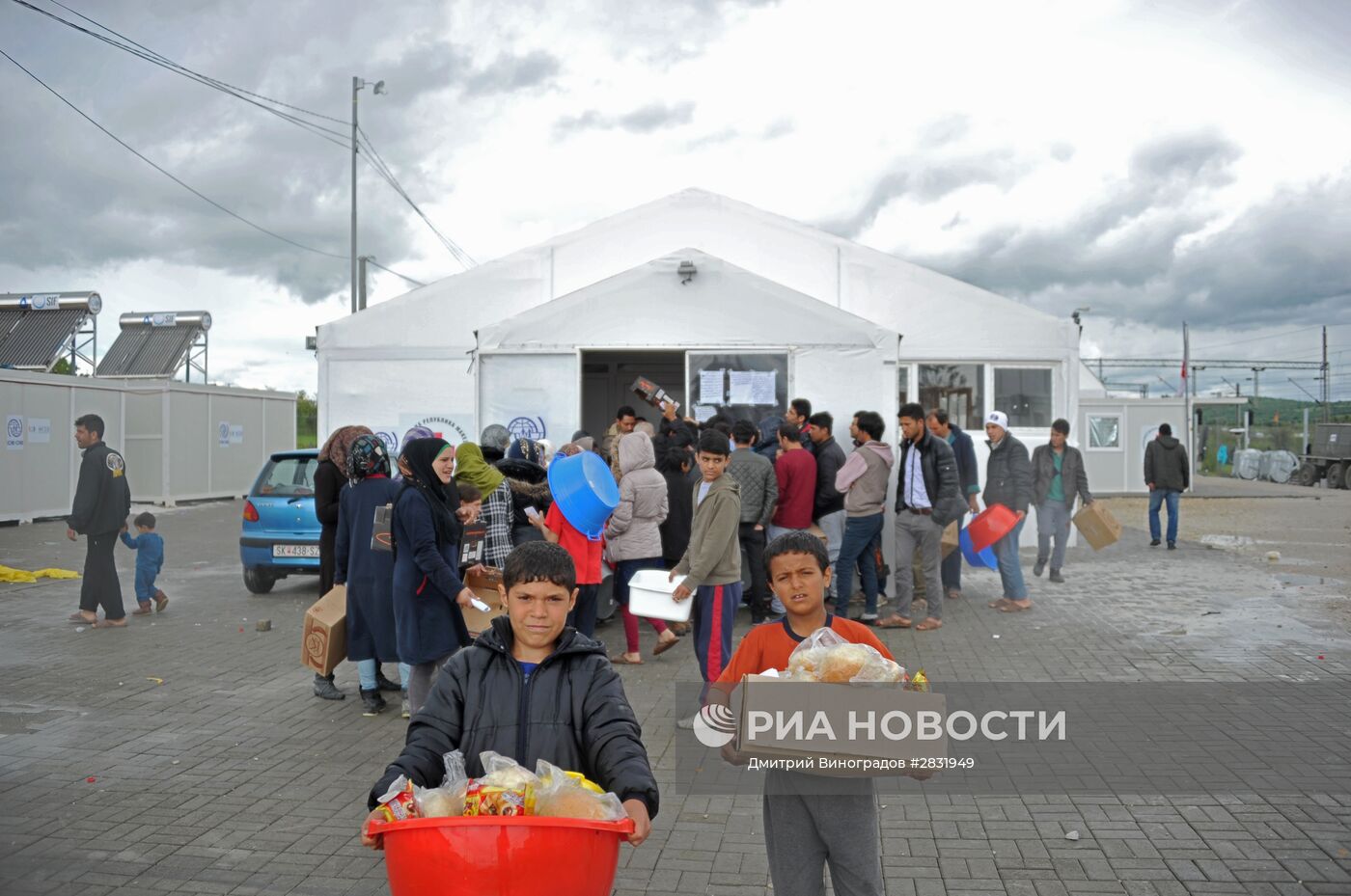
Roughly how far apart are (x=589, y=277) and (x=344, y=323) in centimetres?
378

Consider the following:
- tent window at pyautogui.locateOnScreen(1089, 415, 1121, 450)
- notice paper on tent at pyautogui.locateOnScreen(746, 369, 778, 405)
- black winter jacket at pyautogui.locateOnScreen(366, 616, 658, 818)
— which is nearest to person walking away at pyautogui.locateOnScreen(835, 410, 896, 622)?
notice paper on tent at pyautogui.locateOnScreen(746, 369, 778, 405)

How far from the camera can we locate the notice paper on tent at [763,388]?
11984 mm

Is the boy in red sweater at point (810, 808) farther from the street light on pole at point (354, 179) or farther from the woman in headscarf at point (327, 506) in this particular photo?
the street light on pole at point (354, 179)

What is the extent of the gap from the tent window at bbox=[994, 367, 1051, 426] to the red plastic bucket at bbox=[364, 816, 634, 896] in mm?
13779

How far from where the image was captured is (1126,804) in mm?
4898

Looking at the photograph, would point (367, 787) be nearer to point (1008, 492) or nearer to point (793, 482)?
point (793, 482)

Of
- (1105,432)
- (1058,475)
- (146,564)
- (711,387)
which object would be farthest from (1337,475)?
(146,564)

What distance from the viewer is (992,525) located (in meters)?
10.4

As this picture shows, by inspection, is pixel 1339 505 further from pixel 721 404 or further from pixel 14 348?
pixel 14 348

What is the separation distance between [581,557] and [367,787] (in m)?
2.59

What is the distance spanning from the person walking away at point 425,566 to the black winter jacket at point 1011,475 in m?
6.78

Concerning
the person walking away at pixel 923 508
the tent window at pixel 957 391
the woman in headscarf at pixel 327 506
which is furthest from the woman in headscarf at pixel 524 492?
the tent window at pixel 957 391

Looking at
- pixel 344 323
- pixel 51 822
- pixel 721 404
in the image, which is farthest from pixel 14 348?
pixel 51 822

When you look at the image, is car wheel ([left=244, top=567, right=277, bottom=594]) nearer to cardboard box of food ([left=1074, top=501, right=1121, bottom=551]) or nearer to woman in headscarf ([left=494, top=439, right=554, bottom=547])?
woman in headscarf ([left=494, top=439, right=554, bottom=547])
